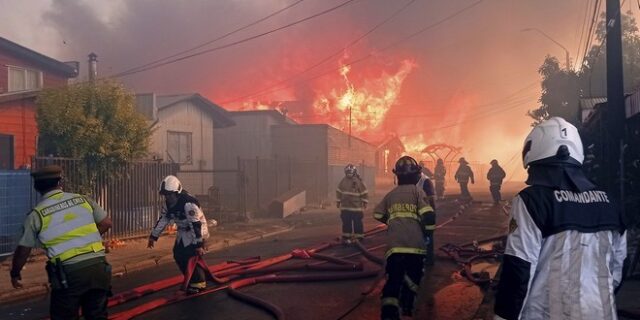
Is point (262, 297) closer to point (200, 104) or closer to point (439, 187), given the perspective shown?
point (439, 187)

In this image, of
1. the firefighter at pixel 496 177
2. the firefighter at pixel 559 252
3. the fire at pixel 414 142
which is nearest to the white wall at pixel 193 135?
the firefighter at pixel 496 177

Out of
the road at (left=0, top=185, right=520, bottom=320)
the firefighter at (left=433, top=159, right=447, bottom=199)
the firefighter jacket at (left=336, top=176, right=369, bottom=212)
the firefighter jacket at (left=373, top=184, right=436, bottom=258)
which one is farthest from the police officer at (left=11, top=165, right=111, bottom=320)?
the firefighter at (left=433, top=159, right=447, bottom=199)

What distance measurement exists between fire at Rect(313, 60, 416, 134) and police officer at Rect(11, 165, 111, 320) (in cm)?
4032

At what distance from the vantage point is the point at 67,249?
466cm

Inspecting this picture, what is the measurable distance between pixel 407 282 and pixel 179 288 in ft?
12.6

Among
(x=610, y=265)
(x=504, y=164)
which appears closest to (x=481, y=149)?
(x=504, y=164)

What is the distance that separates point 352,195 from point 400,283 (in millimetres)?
6418

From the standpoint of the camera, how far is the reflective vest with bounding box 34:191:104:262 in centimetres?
466

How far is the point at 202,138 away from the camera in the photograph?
25234 millimetres

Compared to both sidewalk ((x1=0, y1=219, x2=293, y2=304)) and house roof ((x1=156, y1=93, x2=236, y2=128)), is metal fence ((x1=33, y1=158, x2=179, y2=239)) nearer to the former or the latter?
sidewalk ((x1=0, y1=219, x2=293, y2=304))

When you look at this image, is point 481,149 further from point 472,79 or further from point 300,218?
point 300,218

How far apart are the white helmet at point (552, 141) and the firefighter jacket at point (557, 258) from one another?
228mm

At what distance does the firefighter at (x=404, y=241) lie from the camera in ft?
18.5

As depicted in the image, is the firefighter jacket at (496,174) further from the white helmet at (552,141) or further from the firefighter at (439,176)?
the white helmet at (552,141)
